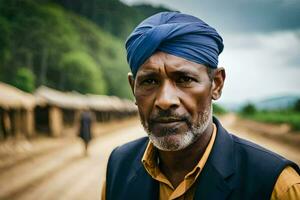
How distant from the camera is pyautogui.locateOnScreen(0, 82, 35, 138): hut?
49.5 feet

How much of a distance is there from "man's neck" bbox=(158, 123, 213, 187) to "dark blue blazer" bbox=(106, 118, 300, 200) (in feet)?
0.24

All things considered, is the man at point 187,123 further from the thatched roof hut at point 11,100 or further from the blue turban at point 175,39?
the thatched roof hut at point 11,100

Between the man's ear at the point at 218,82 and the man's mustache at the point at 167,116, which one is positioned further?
the man's ear at the point at 218,82

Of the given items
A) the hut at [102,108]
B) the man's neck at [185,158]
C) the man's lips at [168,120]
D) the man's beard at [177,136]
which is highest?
the man's lips at [168,120]

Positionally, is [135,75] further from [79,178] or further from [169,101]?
[79,178]

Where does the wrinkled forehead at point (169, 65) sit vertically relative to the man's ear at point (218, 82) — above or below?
above

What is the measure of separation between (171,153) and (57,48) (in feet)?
145

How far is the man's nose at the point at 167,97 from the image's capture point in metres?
1.64

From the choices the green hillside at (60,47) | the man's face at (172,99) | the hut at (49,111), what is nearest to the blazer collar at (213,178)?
the man's face at (172,99)

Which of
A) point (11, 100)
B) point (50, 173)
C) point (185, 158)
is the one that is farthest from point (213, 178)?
point (11, 100)

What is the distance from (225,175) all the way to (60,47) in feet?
150

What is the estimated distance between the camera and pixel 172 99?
5.40 feet

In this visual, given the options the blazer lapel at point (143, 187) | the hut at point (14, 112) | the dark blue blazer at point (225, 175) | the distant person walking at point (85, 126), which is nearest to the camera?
the dark blue blazer at point (225, 175)

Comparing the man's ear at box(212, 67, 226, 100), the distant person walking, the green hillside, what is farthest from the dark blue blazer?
the green hillside
